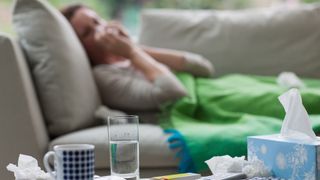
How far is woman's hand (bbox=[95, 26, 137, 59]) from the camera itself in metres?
2.44

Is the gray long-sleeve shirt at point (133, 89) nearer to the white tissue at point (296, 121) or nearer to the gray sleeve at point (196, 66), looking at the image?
the gray sleeve at point (196, 66)

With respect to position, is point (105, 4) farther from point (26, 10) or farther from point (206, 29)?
point (26, 10)

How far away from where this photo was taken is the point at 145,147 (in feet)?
6.53

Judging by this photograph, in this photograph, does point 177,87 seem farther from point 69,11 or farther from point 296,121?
point 296,121

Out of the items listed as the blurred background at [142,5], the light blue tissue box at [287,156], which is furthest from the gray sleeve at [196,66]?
the light blue tissue box at [287,156]

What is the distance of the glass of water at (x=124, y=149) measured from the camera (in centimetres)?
124

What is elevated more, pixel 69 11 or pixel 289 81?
pixel 69 11

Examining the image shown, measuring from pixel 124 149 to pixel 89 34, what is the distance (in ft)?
4.32

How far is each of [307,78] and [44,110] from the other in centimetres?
124

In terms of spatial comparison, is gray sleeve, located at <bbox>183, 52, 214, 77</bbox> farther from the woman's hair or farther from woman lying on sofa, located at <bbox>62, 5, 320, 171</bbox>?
the woman's hair

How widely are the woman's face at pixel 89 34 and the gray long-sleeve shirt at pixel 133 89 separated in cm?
5

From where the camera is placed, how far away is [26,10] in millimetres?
2240

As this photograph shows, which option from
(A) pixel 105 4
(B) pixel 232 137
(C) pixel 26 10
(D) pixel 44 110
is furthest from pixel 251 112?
(A) pixel 105 4

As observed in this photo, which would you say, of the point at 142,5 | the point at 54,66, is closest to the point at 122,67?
the point at 54,66
